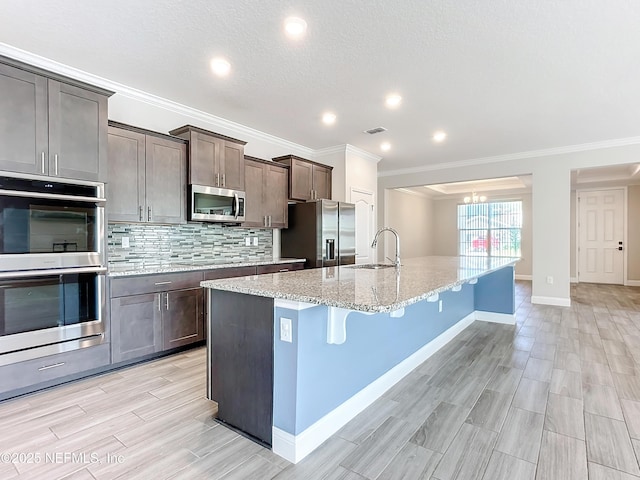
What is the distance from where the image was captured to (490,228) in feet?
31.4

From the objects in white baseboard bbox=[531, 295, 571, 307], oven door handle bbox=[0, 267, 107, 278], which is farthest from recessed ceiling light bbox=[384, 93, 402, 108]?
white baseboard bbox=[531, 295, 571, 307]

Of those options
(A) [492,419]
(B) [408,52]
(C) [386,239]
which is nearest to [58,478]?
(A) [492,419]

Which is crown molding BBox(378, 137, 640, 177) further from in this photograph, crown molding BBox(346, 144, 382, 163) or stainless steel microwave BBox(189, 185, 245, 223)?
stainless steel microwave BBox(189, 185, 245, 223)

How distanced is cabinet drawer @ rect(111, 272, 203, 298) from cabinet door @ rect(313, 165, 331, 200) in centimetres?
248

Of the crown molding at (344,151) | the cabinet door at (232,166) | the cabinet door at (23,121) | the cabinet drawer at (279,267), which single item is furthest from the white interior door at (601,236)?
the cabinet door at (23,121)

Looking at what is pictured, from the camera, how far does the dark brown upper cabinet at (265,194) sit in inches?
171

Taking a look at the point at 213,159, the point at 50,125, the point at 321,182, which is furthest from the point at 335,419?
the point at 321,182

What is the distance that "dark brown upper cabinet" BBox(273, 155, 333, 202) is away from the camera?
→ 16.0 feet

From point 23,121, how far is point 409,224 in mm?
8122

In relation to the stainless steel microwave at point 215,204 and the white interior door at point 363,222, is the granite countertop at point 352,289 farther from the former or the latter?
the white interior door at point 363,222

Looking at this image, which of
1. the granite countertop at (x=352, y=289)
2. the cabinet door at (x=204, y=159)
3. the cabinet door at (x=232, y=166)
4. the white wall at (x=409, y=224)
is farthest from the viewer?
the white wall at (x=409, y=224)

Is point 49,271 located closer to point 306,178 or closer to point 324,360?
point 324,360

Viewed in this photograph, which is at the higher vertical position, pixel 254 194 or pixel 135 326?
pixel 254 194

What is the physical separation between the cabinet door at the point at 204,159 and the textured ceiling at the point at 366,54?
422 millimetres
